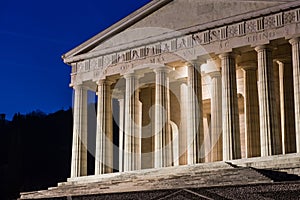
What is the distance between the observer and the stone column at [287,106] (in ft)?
143

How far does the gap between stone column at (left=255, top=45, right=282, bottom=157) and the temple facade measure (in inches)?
2.7

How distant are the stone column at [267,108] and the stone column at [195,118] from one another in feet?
16.8

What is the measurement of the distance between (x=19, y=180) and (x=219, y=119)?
50.5m

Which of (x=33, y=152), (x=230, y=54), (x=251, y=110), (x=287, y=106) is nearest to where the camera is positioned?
(x=230, y=54)

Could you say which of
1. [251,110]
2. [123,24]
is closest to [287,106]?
[251,110]

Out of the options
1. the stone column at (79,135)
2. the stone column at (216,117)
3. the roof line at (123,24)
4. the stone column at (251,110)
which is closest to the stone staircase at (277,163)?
the stone column at (251,110)

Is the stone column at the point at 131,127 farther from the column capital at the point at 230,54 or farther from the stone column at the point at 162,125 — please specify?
the column capital at the point at 230,54

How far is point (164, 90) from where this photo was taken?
45.6 metres

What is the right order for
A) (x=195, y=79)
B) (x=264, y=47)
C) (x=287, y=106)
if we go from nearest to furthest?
(x=264, y=47) → (x=195, y=79) → (x=287, y=106)

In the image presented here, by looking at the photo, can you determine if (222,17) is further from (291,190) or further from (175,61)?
(291,190)

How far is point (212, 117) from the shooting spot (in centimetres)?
4541

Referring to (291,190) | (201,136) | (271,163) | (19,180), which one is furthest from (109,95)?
(19,180)

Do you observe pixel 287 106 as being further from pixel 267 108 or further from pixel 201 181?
pixel 201 181

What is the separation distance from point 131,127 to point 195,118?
609 centimetres
